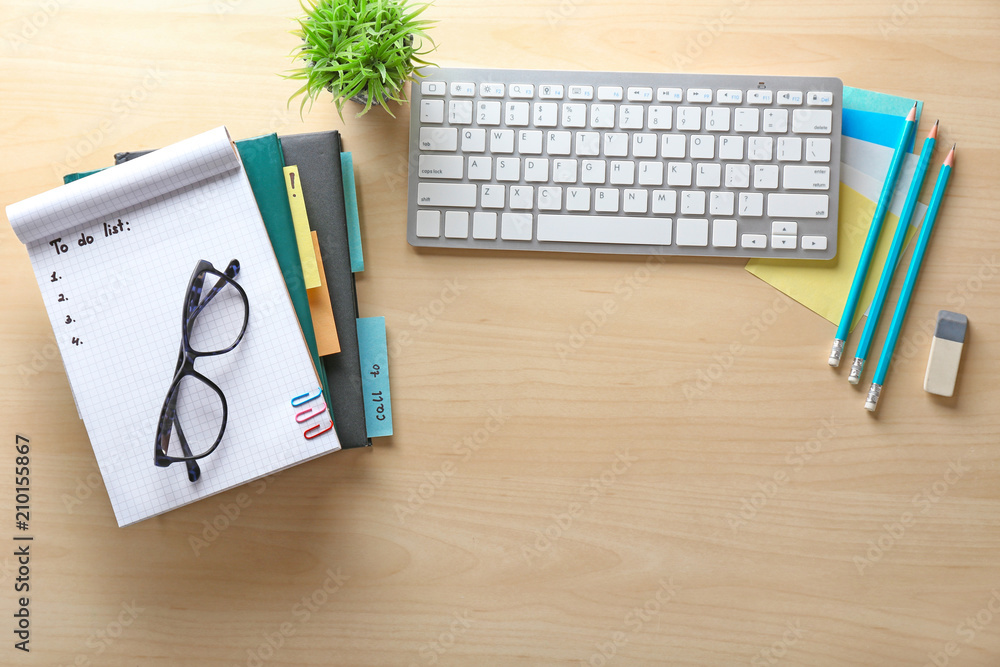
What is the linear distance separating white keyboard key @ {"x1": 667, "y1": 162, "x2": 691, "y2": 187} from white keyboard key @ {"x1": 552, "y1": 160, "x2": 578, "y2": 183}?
12 centimetres

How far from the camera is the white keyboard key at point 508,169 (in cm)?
77

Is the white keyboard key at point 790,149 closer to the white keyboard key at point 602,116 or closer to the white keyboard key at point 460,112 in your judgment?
the white keyboard key at point 602,116

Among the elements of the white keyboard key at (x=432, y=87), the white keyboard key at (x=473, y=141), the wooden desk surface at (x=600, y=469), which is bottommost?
the wooden desk surface at (x=600, y=469)

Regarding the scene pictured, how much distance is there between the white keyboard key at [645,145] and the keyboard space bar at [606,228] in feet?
0.28

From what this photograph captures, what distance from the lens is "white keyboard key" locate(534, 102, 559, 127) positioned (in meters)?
0.77

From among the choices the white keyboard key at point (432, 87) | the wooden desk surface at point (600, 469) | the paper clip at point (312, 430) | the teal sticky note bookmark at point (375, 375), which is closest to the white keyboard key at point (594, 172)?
the wooden desk surface at point (600, 469)

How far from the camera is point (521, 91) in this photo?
2.53 feet

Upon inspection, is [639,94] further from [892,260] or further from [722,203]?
[892,260]

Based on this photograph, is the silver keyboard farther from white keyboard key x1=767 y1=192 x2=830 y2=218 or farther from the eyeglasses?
the eyeglasses

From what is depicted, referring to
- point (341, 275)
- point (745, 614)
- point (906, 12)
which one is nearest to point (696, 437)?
point (745, 614)

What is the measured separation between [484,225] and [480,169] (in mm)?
72

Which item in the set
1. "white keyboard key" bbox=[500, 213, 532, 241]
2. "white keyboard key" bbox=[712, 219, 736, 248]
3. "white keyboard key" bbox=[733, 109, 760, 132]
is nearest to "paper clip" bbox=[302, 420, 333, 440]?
"white keyboard key" bbox=[500, 213, 532, 241]

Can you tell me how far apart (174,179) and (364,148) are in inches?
9.2

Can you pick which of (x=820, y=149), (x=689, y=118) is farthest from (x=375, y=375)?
(x=820, y=149)
